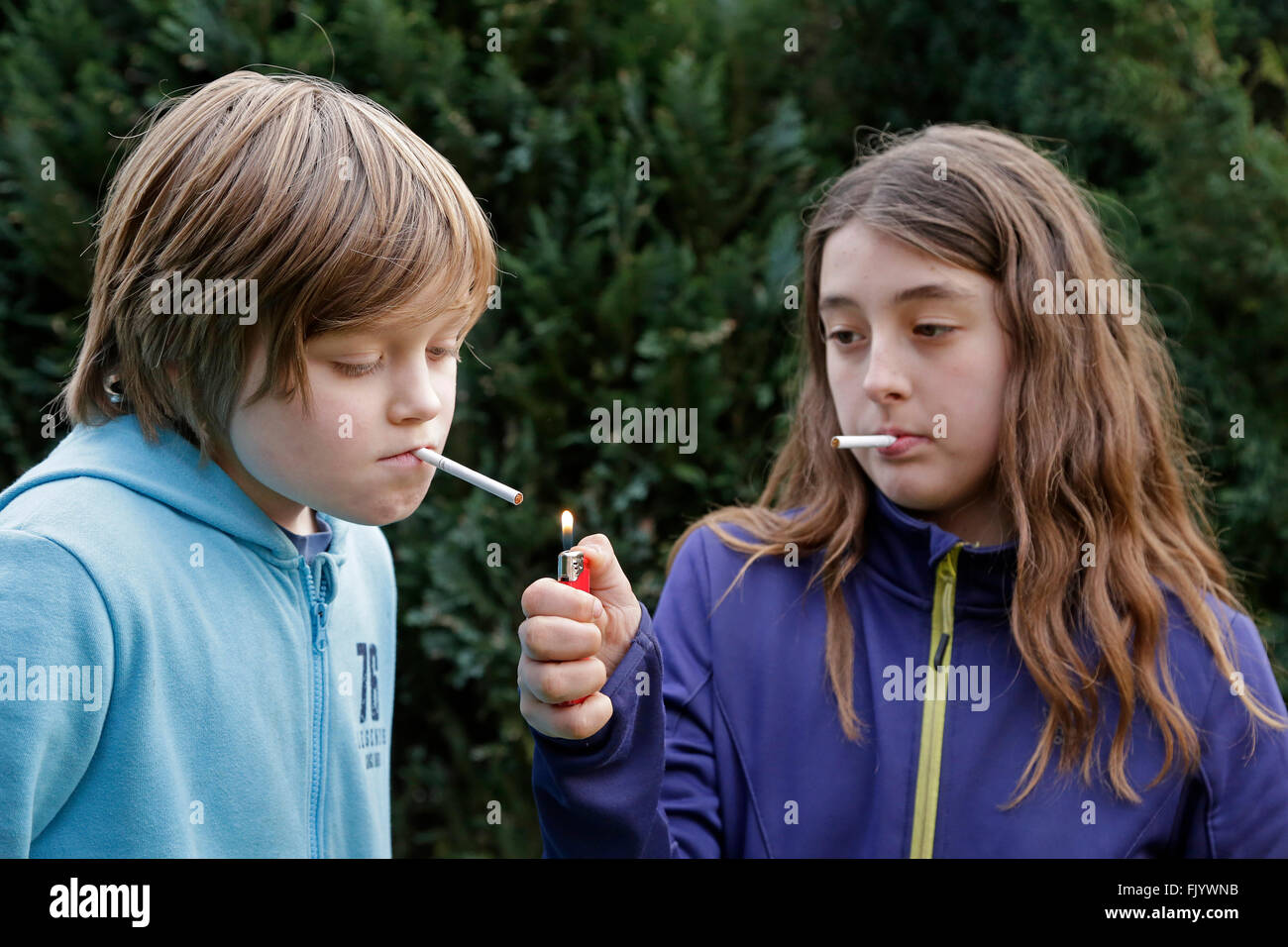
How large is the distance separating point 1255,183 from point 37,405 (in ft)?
12.7

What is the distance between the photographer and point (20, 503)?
4.80ft

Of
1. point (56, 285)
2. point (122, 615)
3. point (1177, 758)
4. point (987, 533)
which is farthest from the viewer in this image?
point (56, 285)

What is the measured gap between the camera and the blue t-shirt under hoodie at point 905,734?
178 cm

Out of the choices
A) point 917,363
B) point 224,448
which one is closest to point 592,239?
point 917,363

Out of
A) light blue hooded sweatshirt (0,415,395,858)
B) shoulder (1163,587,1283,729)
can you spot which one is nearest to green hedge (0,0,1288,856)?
shoulder (1163,587,1283,729)

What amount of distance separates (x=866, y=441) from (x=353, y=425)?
83 centimetres

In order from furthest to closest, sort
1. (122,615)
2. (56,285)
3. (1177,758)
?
(56,285) → (1177,758) → (122,615)

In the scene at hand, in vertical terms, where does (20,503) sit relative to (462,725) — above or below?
above

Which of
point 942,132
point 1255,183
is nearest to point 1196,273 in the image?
point 1255,183

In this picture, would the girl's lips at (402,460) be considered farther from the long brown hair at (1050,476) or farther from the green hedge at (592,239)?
the green hedge at (592,239)

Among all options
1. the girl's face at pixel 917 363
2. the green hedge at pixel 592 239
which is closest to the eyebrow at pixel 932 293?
Answer: the girl's face at pixel 917 363

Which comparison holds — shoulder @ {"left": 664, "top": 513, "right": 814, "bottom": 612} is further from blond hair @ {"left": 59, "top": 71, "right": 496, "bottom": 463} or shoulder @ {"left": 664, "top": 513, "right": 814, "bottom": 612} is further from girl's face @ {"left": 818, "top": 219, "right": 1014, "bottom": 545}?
blond hair @ {"left": 59, "top": 71, "right": 496, "bottom": 463}

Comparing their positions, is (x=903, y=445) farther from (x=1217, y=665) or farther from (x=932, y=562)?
(x=1217, y=665)
